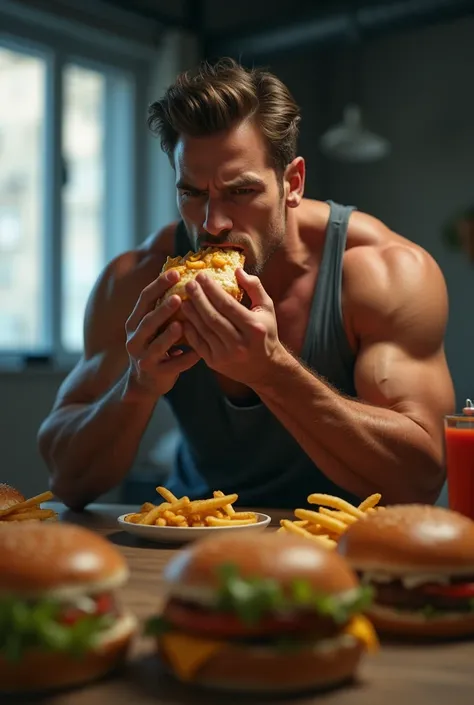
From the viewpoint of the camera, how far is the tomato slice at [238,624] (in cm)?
89

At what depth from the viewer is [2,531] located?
40.0 inches

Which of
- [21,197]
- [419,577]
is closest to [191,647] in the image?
[419,577]

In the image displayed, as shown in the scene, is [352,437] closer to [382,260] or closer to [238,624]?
[382,260]

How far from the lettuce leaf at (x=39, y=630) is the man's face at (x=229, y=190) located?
1465 mm

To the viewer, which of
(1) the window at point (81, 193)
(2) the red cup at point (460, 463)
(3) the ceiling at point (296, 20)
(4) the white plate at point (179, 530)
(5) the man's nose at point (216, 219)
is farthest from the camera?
(1) the window at point (81, 193)

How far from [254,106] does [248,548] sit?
173 centimetres

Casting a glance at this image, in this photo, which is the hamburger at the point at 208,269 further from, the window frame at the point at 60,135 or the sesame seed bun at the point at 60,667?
the window frame at the point at 60,135

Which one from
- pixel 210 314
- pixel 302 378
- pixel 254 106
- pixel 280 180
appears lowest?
pixel 302 378

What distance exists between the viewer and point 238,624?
0.88 metres

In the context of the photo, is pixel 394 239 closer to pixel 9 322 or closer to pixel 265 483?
pixel 265 483

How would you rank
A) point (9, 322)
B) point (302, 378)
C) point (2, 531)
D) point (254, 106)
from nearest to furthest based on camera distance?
point (2, 531), point (302, 378), point (254, 106), point (9, 322)

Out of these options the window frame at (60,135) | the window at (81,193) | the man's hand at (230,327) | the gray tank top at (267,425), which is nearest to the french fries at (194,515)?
the man's hand at (230,327)

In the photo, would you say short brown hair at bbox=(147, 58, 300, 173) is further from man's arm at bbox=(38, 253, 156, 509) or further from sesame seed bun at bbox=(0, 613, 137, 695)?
sesame seed bun at bbox=(0, 613, 137, 695)

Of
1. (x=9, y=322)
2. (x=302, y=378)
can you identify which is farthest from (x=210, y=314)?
(x=9, y=322)
